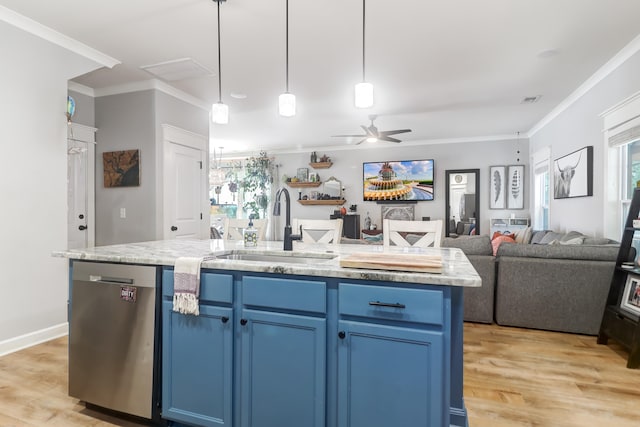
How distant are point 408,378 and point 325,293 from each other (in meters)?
0.46

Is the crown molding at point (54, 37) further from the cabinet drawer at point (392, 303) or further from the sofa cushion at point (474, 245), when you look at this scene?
the sofa cushion at point (474, 245)

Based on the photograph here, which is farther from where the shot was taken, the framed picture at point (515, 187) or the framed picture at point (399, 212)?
the framed picture at point (399, 212)

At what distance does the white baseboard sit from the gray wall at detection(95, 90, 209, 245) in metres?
1.26

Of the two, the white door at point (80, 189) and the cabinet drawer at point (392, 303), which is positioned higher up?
the white door at point (80, 189)

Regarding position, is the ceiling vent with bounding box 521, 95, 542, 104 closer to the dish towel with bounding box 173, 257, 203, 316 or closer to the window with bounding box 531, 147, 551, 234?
Answer: the window with bounding box 531, 147, 551, 234

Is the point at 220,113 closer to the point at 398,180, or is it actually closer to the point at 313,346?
the point at 313,346

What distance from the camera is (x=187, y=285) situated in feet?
5.70

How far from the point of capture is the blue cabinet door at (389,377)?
1386mm

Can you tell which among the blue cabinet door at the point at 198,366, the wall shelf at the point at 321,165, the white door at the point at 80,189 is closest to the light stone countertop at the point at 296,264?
the blue cabinet door at the point at 198,366

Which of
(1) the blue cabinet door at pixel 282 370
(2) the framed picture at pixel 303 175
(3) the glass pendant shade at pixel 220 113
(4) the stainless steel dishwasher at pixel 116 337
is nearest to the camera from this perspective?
(1) the blue cabinet door at pixel 282 370

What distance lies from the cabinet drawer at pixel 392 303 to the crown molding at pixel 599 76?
3.40 m

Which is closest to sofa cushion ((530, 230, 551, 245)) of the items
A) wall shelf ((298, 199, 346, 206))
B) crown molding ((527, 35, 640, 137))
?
crown molding ((527, 35, 640, 137))

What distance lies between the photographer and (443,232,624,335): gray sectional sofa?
3213mm

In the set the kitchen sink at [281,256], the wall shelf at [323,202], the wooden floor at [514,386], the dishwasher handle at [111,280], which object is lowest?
the wooden floor at [514,386]
